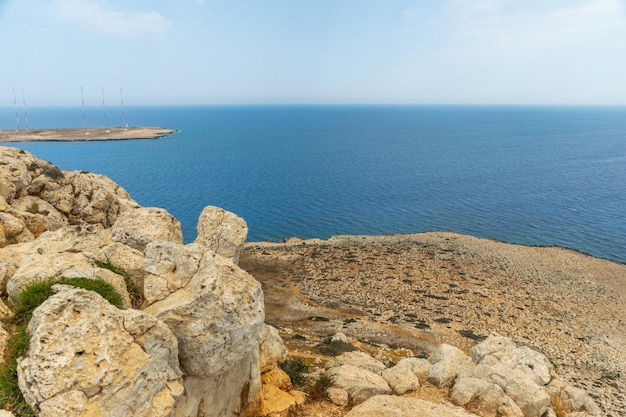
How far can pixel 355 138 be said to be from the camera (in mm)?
196625

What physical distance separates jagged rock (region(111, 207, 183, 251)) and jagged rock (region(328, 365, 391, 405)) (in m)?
9.16

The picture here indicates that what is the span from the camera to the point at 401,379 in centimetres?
1647

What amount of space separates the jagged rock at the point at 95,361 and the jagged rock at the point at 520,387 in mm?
13513

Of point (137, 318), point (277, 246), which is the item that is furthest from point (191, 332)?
point (277, 246)

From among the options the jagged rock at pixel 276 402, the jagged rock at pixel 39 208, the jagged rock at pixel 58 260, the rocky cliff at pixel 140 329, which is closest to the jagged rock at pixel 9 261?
the rocky cliff at pixel 140 329

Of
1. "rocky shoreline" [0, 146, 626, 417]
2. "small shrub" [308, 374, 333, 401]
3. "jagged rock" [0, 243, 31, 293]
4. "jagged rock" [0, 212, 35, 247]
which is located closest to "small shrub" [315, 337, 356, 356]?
"rocky shoreline" [0, 146, 626, 417]

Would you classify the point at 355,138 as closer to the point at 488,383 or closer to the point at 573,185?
the point at 573,185

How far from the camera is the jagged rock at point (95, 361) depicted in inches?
328

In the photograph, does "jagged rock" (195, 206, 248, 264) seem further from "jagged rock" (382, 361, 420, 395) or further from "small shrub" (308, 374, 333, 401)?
"jagged rock" (382, 361, 420, 395)

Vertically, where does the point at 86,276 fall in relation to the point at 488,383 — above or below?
above

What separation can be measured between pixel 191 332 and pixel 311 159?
125m

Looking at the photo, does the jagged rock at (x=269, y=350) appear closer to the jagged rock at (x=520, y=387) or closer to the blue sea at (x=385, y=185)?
the jagged rock at (x=520, y=387)

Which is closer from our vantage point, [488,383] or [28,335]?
[28,335]

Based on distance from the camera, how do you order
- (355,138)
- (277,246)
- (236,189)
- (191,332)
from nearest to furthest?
(191,332) < (277,246) < (236,189) < (355,138)
